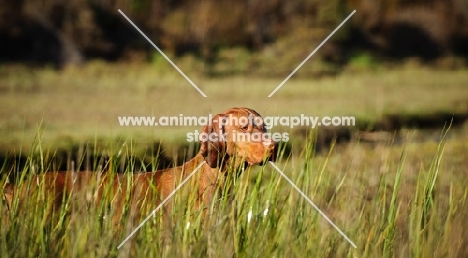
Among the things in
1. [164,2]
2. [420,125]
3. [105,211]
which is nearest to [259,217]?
[105,211]

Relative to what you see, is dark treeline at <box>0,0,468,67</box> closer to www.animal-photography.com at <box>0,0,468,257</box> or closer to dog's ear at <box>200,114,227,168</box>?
www.animal-photography.com at <box>0,0,468,257</box>

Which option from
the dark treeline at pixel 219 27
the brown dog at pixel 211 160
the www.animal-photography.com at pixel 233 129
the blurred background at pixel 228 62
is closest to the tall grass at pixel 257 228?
the www.animal-photography.com at pixel 233 129

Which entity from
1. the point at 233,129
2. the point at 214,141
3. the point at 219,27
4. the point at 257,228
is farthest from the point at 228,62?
the point at 257,228

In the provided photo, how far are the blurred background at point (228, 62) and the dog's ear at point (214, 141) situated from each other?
4.50 m

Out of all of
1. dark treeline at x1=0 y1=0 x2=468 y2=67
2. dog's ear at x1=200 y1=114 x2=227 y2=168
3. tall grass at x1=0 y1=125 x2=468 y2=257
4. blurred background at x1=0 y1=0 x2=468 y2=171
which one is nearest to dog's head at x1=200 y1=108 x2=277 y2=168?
dog's ear at x1=200 y1=114 x2=227 y2=168

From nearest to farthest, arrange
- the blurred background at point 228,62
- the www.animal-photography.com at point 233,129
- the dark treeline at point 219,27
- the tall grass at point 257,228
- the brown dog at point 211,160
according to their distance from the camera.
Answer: the tall grass at point 257,228 < the www.animal-photography.com at point 233,129 < the brown dog at point 211,160 < the blurred background at point 228,62 < the dark treeline at point 219,27

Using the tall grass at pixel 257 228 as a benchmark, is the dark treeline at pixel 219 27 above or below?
above

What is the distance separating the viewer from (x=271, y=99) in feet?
67.6

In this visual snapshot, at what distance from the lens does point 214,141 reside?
5809mm

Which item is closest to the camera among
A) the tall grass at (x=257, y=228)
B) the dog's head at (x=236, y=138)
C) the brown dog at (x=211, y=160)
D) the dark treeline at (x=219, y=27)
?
the tall grass at (x=257, y=228)

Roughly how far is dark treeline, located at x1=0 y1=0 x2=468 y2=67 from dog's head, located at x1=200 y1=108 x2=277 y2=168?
1932 centimetres

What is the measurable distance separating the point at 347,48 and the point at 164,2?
7573 mm

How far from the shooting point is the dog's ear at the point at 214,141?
576 centimetres

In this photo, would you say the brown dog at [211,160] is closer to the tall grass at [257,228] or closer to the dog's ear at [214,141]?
the dog's ear at [214,141]
